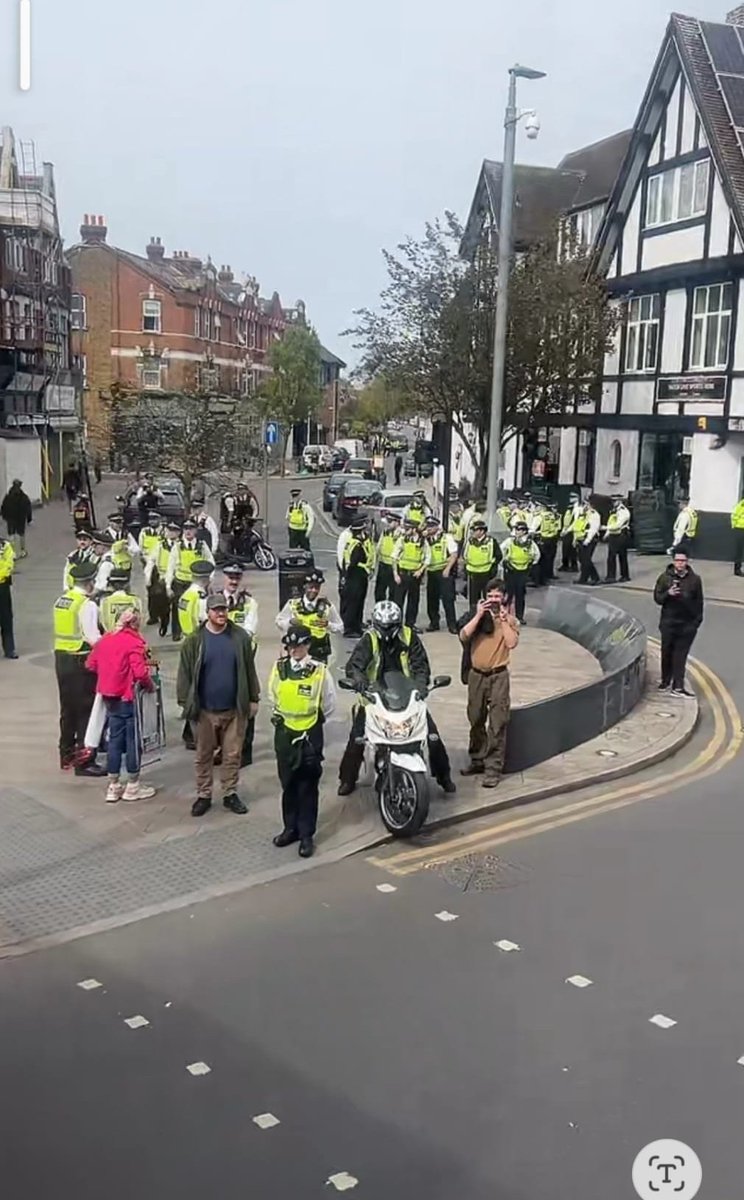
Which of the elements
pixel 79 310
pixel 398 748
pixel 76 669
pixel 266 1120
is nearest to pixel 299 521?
pixel 76 669

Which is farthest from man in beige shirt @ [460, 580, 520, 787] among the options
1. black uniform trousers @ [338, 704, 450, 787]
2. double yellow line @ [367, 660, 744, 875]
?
double yellow line @ [367, 660, 744, 875]

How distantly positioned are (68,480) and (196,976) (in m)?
33.4

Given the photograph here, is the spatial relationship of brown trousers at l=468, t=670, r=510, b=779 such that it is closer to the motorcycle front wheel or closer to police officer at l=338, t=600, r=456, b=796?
police officer at l=338, t=600, r=456, b=796

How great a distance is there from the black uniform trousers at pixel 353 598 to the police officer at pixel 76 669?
6.58 m

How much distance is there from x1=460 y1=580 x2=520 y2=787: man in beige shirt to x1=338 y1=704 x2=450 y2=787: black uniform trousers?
535 millimetres

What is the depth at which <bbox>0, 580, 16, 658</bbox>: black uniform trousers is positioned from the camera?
48.9ft

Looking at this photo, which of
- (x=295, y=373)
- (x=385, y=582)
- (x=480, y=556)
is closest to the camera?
(x=480, y=556)

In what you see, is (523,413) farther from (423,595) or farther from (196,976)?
(196,976)

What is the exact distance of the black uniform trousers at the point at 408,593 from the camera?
1628 centimetres

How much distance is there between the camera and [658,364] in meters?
29.1

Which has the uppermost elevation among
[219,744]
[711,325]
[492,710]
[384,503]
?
[711,325]

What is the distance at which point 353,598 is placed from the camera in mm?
16656

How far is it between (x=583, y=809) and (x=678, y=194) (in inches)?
899

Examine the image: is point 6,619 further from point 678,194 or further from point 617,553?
point 678,194
